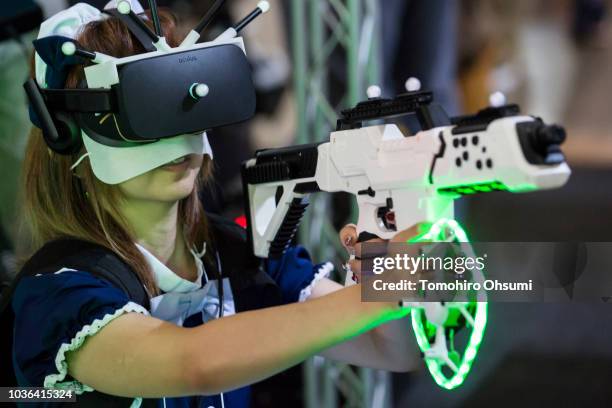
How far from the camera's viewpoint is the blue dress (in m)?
1.36

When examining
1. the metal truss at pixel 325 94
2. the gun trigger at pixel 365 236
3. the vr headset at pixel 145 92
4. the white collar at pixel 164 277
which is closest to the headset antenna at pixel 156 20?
the vr headset at pixel 145 92

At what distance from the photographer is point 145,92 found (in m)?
1.42

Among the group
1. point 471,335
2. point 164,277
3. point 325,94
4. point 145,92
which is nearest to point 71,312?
point 164,277

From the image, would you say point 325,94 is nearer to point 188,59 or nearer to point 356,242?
point 188,59

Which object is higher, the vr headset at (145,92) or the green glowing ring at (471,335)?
the vr headset at (145,92)

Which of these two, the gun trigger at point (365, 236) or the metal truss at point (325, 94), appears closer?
the gun trigger at point (365, 236)

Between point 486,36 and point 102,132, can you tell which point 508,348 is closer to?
point 102,132

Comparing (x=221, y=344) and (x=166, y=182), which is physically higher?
(x=166, y=182)

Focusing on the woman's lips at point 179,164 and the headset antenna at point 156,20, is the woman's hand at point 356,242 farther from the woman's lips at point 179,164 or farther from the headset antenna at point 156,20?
the headset antenna at point 156,20

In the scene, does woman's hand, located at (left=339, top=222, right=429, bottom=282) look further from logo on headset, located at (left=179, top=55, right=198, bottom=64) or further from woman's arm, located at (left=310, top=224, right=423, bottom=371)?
logo on headset, located at (left=179, top=55, right=198, bottom=64)

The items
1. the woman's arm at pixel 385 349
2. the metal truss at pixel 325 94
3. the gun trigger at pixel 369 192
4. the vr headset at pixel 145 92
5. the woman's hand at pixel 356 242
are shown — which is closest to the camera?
the woman's hand at pixel 356 242

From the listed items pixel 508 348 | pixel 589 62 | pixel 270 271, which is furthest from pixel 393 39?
pixel 589 62

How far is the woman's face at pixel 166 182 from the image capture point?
4.92 feet

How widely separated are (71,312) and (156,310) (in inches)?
8.2
